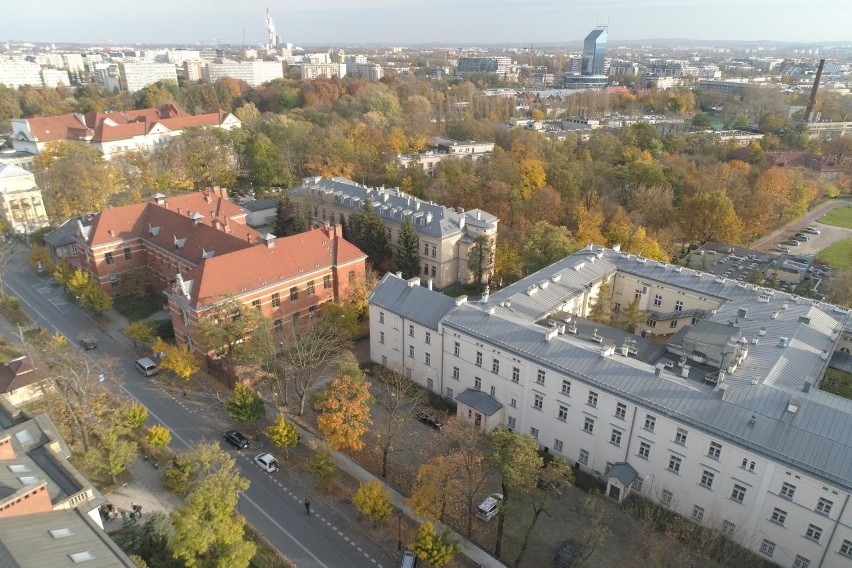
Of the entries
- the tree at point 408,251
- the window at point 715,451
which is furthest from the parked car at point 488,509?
the tree at point 408,251

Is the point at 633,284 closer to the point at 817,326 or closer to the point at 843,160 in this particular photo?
the point at 817,326

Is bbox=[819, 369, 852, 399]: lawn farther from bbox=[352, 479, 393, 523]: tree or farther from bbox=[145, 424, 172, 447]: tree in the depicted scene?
bbox=[145, 424, 172, 447]: tree

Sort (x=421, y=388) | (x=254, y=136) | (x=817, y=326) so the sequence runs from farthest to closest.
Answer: (x=254, y=136) < (x=421, y=388) < (x=817, y=326)

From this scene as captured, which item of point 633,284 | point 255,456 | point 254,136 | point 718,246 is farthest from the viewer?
point 254,136

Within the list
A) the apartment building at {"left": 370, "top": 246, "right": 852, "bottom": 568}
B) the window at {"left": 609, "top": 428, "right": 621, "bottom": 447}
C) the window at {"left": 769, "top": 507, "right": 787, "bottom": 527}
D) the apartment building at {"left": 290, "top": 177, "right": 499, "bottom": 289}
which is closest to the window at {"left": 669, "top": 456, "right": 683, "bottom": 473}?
the apartment building at {"left": 370, "top": 246, "right": 852, "bottom": 568}

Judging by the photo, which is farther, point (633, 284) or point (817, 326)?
point (633, 284)

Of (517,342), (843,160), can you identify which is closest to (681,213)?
(517,342)
